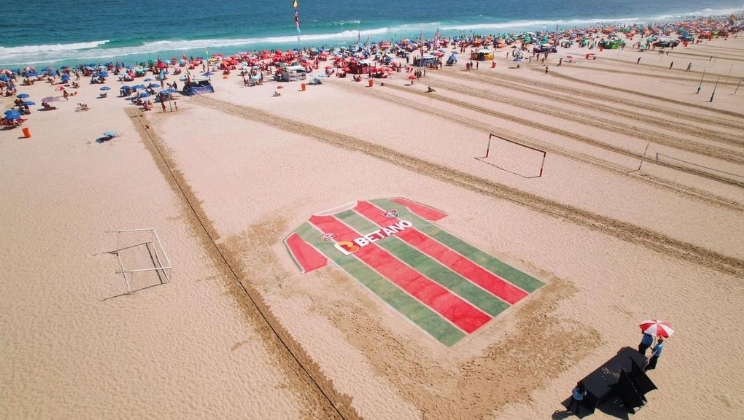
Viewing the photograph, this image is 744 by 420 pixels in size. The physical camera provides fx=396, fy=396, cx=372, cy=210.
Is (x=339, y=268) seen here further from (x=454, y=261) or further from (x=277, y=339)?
(x=454, y=261)

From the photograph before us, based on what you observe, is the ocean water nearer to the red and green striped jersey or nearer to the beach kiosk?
the beach kiosk

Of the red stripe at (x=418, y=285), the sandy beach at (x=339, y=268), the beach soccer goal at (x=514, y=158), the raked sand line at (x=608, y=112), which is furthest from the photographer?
the raked sand line at (x=608, y=112)

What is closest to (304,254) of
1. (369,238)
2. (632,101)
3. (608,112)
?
(369,238)

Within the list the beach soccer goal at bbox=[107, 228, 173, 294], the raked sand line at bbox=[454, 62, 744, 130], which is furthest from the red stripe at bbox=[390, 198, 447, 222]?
the raked sand line at bbox=[454, 62, 744, 130]

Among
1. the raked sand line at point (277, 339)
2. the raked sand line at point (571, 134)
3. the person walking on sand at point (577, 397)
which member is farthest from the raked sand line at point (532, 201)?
the raked sand line at point (277, 339)

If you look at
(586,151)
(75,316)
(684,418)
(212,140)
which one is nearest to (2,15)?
(212,140)

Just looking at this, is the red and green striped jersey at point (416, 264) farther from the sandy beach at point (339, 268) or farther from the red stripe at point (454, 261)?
the sandy beach at point (339, 268)
